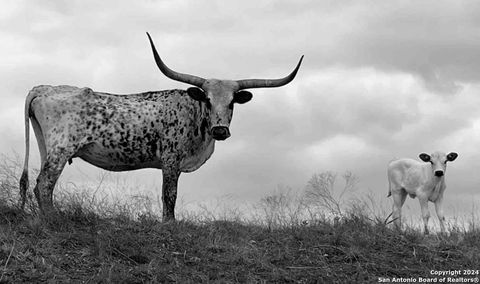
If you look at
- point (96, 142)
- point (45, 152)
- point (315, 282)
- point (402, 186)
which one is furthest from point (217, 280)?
point (402, 186)

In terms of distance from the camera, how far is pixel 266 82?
39.0ft

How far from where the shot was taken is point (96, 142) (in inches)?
425

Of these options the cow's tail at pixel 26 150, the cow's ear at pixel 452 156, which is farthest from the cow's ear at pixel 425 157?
the cow's tail at pixel 26 150

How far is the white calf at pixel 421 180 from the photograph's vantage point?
51.0 ft

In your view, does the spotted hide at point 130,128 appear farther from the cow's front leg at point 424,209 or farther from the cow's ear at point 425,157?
the cow's front leg at point 424,209

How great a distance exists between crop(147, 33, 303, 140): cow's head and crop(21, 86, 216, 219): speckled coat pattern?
225 mm

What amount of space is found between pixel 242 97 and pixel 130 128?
71.4 inches

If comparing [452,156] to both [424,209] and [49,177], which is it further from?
[49,177]

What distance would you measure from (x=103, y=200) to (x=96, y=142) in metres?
0.85

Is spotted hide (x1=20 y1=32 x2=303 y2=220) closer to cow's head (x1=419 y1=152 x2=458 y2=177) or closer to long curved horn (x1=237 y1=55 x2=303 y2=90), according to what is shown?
long curved horn (x1=237 y1=55 x2=303 y2=90)

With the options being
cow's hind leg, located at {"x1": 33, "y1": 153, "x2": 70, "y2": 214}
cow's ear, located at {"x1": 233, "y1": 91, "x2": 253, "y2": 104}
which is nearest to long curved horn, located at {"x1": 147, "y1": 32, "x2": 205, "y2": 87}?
cow's ear, located at {"x1": 233, "y1": 91, "x2": 253, "y2": 104}

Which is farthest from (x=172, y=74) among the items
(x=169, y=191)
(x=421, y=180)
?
(x=421, y=180)

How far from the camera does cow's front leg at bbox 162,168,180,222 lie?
35.5 feet

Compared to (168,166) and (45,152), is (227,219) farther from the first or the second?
(45,152)
